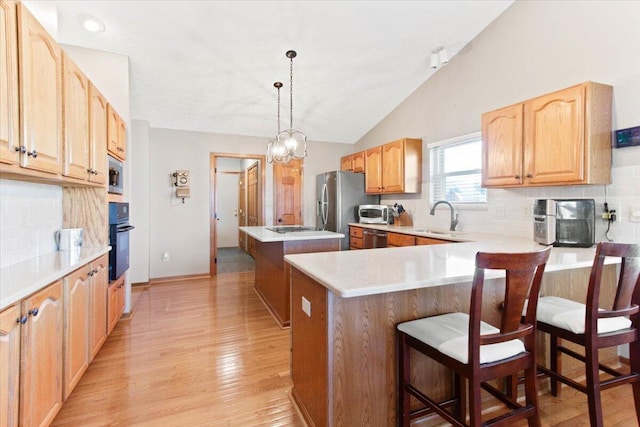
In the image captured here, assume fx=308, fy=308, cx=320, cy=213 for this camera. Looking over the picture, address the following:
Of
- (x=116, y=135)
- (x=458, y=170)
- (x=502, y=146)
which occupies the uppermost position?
(x=116, y=135)

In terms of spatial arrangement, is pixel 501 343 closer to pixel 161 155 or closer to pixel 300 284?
pixel 300 284

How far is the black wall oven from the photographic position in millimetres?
2850

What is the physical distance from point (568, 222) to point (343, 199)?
3.11m

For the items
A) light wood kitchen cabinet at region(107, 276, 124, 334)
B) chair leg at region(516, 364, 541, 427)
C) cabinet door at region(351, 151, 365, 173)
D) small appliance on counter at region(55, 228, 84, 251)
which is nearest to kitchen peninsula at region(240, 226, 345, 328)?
light wood kitchen cabinet at region(107, 276, 124, 334)

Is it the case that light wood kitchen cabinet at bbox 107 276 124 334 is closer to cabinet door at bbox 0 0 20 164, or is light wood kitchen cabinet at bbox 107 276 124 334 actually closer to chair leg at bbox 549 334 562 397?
cabinet door at bbox 0 0 20 164

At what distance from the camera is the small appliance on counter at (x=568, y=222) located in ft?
7.89

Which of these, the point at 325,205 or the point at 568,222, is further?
the point at 325,205

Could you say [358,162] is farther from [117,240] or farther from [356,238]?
[117,240]

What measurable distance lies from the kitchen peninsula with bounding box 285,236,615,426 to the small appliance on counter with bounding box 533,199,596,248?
2.30ft

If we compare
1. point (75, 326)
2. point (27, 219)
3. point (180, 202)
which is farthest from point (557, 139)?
point (180, 202)

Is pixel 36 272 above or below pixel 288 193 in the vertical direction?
below

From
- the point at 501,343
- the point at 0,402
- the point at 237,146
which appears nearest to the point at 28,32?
the point at 0,402

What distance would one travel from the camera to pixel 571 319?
1608mm

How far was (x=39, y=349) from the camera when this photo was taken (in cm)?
147
